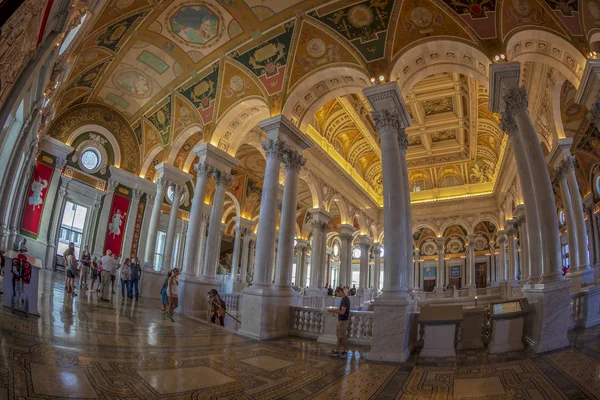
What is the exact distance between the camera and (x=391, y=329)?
→ 6672 mm

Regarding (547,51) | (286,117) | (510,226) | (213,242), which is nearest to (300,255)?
(510,226)

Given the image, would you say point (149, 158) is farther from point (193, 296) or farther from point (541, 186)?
point (541, 186)

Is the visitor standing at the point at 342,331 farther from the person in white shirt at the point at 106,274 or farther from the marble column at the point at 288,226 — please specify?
the person in white shirt at the point at 106,274

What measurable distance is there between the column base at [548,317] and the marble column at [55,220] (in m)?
16.4

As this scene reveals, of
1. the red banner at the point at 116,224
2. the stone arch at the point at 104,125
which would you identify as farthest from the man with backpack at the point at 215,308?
the stone arch at the point at 104,125

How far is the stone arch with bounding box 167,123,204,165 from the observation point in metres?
13.9

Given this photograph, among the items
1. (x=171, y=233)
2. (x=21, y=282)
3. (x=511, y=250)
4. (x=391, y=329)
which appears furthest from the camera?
(x=511, y=250)

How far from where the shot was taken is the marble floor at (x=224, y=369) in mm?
3365

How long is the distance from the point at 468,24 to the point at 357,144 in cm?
1170

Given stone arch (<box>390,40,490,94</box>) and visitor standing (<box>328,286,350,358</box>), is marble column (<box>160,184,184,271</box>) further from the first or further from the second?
visitor standing (<box>328,286,350,358</box>)

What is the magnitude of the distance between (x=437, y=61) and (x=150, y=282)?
1343 cm

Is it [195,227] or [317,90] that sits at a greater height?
[317,90]

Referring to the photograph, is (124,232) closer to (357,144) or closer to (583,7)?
(357,144)

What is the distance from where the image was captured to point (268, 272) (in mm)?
9570
